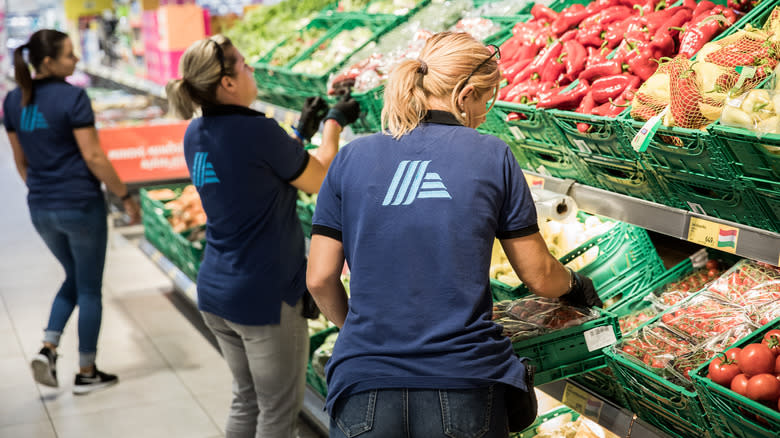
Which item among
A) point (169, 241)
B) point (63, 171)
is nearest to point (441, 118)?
point (63, 171)

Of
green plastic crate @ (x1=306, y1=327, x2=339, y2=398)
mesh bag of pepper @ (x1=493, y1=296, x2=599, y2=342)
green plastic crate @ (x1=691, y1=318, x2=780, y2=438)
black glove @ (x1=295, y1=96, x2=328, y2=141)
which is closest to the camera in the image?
green plastic crate @ (x1=691, y1=318, x2=780, y2=438)

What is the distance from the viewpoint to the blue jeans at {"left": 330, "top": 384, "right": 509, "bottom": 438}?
1.60 metres

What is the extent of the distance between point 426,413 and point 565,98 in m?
1.19

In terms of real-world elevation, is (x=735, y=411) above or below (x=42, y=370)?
above

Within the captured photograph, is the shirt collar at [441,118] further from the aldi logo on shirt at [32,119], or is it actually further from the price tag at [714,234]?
the aldi logo on shirt at [32,119]

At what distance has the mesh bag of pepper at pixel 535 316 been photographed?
78.8 inches

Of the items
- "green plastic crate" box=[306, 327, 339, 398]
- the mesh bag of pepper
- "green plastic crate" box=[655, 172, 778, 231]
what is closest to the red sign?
"green plastic crate" box=[306, 327, 339, 398]

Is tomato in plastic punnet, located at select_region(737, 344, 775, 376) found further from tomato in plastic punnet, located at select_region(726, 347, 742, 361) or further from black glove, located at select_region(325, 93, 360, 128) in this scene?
black glove, located at select_region(325, 93, 360, 128)

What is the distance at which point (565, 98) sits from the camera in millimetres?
2387

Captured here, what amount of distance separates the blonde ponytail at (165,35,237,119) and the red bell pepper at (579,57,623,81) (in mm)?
1138

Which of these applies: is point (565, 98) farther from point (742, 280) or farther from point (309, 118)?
point (309, 118)

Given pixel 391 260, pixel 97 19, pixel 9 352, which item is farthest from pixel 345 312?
pixel 97 19

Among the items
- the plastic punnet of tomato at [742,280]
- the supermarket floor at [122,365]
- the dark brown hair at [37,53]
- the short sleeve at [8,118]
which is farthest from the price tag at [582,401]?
the short sleeve at [8,118]

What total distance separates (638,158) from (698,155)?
0.73 feet
